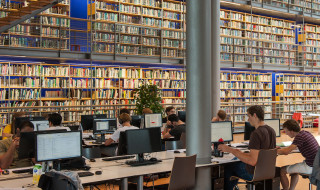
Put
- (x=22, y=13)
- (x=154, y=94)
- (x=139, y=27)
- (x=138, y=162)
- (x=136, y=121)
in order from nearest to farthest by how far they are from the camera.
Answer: (x=138, y=162)
(x=136, y=121)
(x=22, y=13)
(x=154, y=94)
(x=139, y=27)

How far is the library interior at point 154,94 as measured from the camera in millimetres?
4562

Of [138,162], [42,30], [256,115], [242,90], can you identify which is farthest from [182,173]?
[242,90]

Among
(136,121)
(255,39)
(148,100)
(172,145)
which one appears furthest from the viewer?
(255,39)

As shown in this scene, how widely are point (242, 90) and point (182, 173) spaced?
12396 mm

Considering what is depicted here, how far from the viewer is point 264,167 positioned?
4.80 m

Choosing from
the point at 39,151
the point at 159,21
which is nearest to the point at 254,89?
the point at 159,21

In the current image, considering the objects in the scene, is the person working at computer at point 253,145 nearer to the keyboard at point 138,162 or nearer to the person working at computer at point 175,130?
the keyboard at point 138,162

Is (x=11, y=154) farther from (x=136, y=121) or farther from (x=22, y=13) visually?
(x=22, y=13)

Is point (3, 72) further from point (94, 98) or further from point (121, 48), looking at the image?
point (121, 48)

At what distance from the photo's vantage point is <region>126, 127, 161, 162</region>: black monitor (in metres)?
4.85

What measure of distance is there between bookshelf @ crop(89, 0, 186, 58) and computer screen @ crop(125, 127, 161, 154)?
7.12 metres

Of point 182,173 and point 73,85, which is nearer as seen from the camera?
point 182,173

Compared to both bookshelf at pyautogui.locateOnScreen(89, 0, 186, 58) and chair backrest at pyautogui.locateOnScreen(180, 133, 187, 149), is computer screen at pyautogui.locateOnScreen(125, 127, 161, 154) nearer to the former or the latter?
chair backrest at pyautogui.locateOnScreen(180, 133, 187, 149)

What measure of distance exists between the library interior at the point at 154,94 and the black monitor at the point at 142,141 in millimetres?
13
